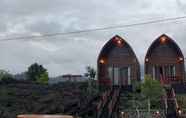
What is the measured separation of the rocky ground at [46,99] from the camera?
79.3 feet

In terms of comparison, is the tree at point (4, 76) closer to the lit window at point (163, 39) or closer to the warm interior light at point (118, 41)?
the warm interior light at point (118, 41)

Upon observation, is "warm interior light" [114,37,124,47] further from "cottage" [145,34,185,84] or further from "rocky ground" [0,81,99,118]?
"rocky ground" [0,81,99,118]

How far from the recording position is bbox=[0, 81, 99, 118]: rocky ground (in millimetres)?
24172

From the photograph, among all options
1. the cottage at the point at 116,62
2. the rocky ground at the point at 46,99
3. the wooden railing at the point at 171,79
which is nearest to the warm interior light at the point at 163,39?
the cottage at the point at 116,62

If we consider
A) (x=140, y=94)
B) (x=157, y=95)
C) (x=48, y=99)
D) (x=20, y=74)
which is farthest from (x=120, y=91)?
(x=20, y=74)

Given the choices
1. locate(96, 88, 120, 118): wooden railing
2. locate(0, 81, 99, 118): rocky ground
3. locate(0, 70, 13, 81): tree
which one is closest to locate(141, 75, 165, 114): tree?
locate(96, 88, 120, 118): wooden railing

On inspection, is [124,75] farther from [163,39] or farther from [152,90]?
[152,90]

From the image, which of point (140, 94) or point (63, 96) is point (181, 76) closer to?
point (140, 94)

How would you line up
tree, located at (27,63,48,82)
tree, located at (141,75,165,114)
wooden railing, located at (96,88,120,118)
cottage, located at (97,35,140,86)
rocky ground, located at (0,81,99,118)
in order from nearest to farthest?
wooden railing, located at (96,88,120,118)
rocky ground, located at (0,81,99,118)
tree, located at (141,75,165,114)
cottage, located at (97,35,140,86)
tree, located at (27,63,48,82)

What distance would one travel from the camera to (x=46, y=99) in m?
26.8

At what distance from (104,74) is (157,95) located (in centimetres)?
1172

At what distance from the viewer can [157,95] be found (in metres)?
26.0

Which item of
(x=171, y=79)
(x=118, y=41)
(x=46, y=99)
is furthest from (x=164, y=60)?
(x=46, y=99)

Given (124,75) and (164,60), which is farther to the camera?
(124,75)
